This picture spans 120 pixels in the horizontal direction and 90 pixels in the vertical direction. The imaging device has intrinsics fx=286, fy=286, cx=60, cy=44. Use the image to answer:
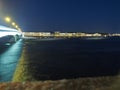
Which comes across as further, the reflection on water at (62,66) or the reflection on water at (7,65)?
the reflection on water at (62,66)

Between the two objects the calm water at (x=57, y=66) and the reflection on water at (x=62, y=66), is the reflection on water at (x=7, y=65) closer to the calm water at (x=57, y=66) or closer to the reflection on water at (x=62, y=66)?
the calm water at (x=57, y=66)

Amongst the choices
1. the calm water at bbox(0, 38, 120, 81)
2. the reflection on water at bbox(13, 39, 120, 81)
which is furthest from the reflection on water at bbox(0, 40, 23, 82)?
the reflection on water at bbox(13, 39, 120, 81)

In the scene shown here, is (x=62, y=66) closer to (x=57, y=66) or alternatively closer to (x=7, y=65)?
(x=57, y=66)

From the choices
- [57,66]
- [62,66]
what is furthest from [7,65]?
[62,66]

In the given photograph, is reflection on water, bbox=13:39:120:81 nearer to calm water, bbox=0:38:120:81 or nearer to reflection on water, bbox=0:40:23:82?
calm water, bbox=0:38:120:81

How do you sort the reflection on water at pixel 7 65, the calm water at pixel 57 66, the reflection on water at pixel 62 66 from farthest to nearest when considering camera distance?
the reflection on water at pixel 62 66
the calm water at pixel 57 66
the reflection on water at pixel 7 65

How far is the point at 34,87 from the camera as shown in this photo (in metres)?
7.12

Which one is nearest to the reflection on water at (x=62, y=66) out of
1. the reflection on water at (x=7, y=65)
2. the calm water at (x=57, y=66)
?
the calm water at (x=57, y=66)

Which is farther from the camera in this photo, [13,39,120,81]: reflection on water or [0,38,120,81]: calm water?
[13,39,120,81]: reflection on water

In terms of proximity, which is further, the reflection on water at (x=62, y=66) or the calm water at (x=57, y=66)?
the reflection on water at (x=62, y=66)

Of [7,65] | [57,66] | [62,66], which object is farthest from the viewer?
[62,66]

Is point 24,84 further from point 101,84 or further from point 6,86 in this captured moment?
point 101,84

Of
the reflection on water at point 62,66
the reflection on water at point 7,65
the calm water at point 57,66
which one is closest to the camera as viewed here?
the reflection on water at point 7,65

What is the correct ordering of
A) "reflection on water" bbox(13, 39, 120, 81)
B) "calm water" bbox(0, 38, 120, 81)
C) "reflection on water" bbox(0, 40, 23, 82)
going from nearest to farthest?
1. "reflection on water" bbox(0, 40, 23, 82)
2. "calm water" bbox(0, 38, 120, 81)
3. "reflection on water" bbox(13, 39, 120, 81)
